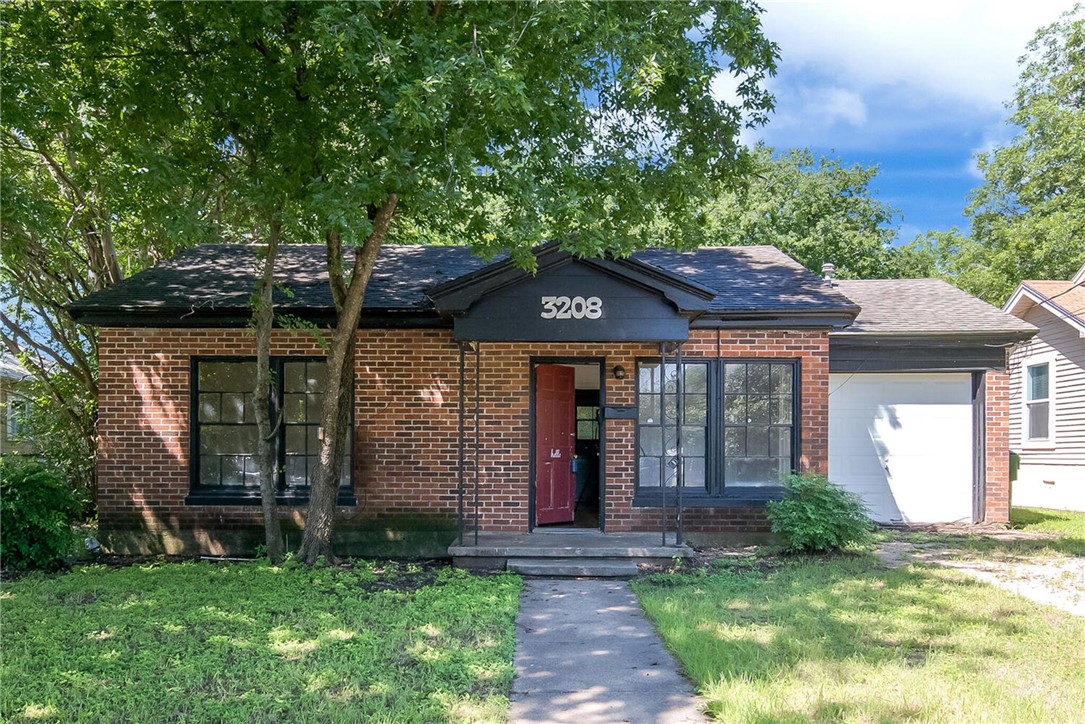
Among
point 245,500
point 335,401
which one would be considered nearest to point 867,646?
point 335,401

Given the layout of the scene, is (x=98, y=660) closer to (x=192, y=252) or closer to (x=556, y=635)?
(x=556, y=635)

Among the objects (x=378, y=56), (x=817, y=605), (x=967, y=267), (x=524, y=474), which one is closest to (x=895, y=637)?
(x=817, y=605)

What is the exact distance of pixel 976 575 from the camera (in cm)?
872

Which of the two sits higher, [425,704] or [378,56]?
[378,56]

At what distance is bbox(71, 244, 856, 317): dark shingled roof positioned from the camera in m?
10.2

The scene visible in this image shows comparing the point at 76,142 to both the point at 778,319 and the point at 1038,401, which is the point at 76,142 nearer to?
the point at 778,319

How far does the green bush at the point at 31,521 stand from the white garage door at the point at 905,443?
1097 cm

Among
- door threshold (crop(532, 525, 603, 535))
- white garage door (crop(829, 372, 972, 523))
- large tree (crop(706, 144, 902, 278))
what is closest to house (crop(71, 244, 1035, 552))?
door threshold (crop(532, 525, 603, 535))

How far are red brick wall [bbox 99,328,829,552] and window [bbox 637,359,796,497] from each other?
22 centimetres

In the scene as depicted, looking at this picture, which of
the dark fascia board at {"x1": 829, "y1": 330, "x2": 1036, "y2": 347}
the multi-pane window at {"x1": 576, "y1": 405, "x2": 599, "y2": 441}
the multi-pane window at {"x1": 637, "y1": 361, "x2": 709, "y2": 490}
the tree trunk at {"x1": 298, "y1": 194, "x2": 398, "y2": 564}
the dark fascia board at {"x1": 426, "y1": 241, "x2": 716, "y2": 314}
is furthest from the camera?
the multi-pane window at {"x1": 576, "y1": 405, "x2": 599, "y2": 441}

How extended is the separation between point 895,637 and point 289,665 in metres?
4.39

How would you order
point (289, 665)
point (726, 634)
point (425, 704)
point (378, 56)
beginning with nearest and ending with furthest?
point (425, 704) → point (289, 665) → point (726, 634) → point (378, 56)

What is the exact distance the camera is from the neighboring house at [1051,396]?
1599 cm

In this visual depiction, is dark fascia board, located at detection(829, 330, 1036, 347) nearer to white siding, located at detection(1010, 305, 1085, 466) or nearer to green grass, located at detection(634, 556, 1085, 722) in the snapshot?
white siding, located at detection(1010, 305, 1085, 466)
